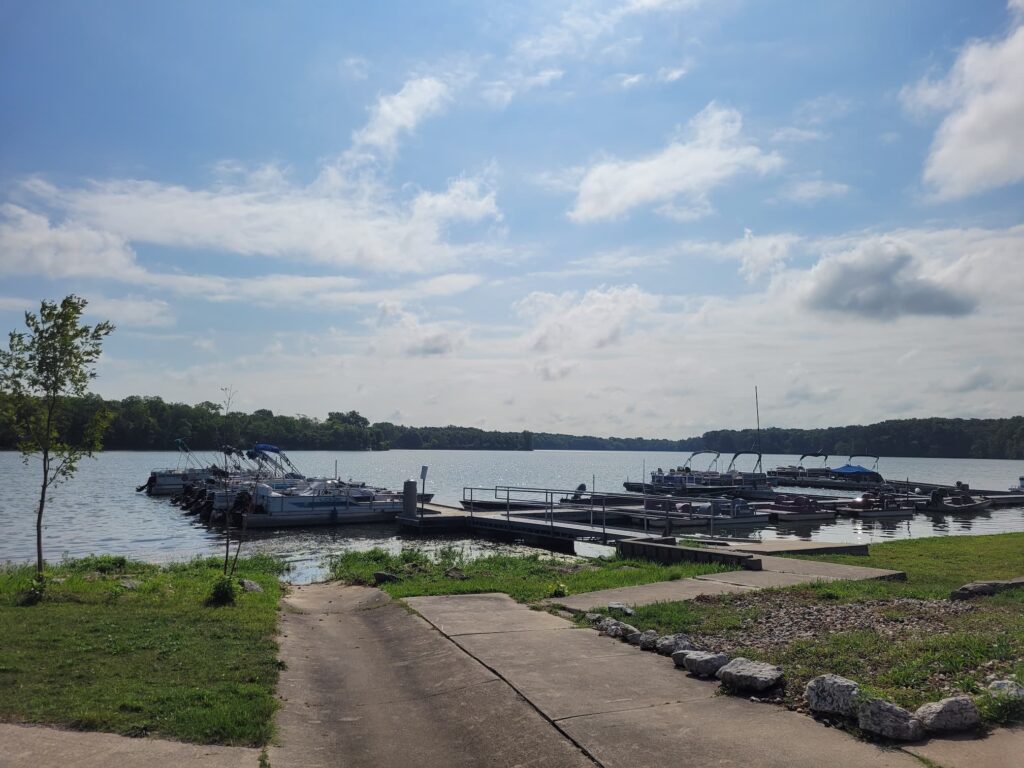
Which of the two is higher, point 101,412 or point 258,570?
point 101,412

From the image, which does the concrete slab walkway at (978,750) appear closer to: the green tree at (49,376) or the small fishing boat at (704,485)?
the green tree at (49,376)

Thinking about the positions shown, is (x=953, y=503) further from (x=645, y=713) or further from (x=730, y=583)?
(x=645, y=713)

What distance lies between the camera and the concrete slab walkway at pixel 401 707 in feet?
21.2

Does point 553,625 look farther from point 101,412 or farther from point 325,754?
point 101,412

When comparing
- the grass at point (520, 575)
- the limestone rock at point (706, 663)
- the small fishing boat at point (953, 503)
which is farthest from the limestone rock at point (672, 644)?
the small fishing boat at point (953, 503)

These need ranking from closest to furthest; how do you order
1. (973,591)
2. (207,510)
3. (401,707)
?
1. (401,707)
2. (973,591)
3. (207,510)

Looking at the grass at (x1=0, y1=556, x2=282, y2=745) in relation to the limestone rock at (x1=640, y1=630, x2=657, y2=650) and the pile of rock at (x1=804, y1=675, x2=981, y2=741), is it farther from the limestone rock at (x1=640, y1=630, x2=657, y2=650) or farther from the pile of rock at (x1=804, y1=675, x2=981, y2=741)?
the pile of rock at (x1=804, y1=675, x2=981, y2=741)

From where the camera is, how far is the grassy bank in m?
7.27

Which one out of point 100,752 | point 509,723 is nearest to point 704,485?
point 509,723

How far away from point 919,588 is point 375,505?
118 ft

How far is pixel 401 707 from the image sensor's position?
787 cm

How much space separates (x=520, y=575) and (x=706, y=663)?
9972 mm

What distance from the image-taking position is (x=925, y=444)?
6806 inches

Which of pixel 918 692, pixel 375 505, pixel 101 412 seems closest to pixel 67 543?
pixel 375 505
